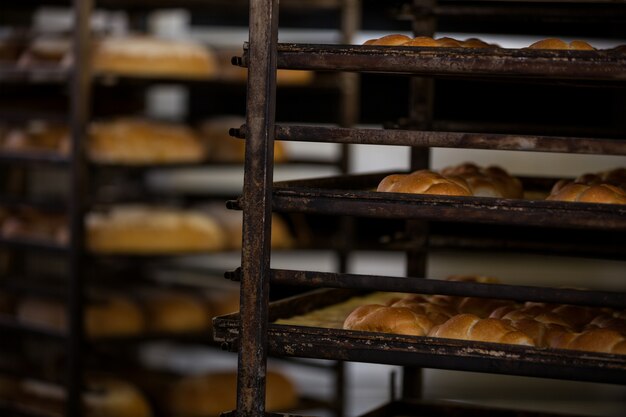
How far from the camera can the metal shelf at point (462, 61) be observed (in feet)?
5.63

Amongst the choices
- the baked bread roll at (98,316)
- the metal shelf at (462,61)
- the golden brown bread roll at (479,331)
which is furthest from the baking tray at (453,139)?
the baked bread roll at (98,316)

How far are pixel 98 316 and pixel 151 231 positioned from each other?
1.31 feet

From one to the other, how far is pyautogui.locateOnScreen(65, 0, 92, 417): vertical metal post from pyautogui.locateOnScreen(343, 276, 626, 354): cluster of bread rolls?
189 cm

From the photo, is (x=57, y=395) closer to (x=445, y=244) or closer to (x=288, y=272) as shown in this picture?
(x=445, y=244)

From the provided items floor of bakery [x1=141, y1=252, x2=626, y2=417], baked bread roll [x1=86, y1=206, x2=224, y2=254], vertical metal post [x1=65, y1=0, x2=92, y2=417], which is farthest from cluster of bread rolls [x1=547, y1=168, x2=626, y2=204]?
floor of bakery [x1=141, y1=252, x2=626, y2=417]

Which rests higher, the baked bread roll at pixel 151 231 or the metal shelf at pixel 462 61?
the metal shelf at pixel 462 61

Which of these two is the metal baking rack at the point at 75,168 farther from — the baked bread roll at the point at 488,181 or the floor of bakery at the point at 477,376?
the baked bread roll at the point at 488,181

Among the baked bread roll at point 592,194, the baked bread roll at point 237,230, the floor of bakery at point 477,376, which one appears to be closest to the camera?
the baked bread roll at point 592,194

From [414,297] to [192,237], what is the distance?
206 centimetres

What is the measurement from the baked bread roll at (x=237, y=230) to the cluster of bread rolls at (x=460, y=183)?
1.99m

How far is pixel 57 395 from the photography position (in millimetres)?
3973

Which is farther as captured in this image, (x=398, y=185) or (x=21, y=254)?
(x=21, y=254)

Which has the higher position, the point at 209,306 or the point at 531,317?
the point at 531,317

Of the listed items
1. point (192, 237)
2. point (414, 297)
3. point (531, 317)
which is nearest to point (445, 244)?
point (414, 297)
